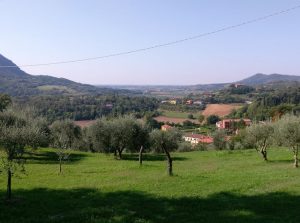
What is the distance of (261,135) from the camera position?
131 feet

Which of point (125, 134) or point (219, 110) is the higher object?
point (125, 134)

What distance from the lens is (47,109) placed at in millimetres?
133000

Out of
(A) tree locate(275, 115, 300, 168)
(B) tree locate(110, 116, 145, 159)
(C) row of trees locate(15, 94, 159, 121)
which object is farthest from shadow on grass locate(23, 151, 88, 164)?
(C) row of trees locate(15, 94, 159, 121)

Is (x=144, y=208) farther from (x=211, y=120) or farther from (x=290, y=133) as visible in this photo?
(x=211, y=120)

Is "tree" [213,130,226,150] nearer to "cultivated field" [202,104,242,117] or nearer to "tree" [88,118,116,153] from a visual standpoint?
"tree" [88,118,116,153]

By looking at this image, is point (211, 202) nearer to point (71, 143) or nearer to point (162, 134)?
point (162, 134)

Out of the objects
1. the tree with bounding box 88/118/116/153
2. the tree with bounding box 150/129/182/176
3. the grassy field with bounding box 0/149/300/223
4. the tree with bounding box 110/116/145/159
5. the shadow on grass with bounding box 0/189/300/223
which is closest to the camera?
the shadow on grass with bounding box 0/189/300/223

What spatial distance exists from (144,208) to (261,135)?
26.2m

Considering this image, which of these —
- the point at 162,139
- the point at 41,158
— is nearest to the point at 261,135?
the point at 162,139

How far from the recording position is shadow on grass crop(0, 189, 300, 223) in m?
14.6

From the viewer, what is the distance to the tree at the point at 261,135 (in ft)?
129

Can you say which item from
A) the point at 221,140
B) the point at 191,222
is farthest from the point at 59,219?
the point at 221,140

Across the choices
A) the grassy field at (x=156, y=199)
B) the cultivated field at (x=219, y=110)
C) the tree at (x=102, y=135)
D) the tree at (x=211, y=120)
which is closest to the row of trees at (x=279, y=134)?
the grassy field at (x=156, y=199)

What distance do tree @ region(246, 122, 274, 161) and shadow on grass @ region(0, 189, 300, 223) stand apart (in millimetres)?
20641
